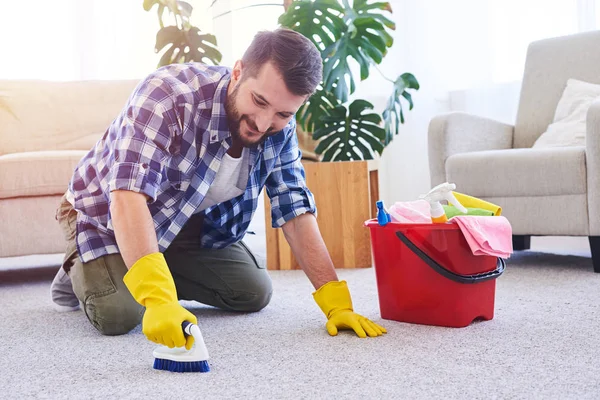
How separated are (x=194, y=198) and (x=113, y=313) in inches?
12.2

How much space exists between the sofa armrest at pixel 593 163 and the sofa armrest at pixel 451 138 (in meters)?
0.50

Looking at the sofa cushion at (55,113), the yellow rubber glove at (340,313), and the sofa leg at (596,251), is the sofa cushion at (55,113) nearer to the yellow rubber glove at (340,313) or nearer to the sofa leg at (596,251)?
the yellow rubber glove at (340,313)

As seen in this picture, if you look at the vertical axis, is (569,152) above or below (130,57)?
below

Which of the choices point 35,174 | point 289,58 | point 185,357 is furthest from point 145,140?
point 35,174

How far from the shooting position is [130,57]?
12.7 ft

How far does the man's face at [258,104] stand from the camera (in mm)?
1324

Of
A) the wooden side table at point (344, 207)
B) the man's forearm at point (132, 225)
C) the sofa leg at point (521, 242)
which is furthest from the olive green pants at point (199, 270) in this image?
the sofa leg at point (521, 242)

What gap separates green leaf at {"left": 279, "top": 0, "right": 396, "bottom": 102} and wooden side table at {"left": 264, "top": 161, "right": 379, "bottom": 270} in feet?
1.19

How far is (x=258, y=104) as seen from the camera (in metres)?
1.35

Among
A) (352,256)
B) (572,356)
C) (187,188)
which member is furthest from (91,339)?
(352,256)

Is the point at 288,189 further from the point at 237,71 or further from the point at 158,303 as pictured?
the point at 158,303

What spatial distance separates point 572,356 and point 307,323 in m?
0.59

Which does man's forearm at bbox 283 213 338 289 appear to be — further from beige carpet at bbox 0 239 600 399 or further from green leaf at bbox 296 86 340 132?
green leaf at bbox 296 86 340 132

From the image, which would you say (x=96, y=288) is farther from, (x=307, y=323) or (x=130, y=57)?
(x=130, y=57)
